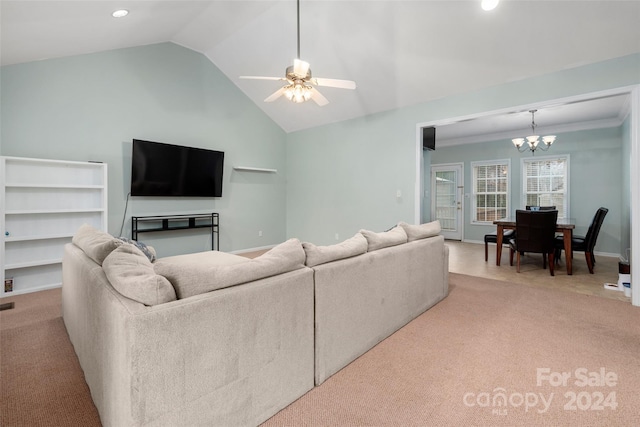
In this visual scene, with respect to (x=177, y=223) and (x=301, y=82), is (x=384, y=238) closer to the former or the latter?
(x=301, y=82)

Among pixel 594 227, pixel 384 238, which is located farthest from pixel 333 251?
pixel 594 227

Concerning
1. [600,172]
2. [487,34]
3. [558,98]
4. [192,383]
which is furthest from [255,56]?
[600,172]

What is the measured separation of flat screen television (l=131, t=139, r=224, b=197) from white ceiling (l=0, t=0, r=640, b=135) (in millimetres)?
1465

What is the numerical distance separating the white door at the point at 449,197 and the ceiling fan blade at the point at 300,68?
20.6 ft

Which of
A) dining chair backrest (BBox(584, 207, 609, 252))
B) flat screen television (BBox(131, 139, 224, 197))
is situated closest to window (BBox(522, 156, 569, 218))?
dining chair backrest (BBox(584, 207, 609, 252))

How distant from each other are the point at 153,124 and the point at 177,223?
1.62 m

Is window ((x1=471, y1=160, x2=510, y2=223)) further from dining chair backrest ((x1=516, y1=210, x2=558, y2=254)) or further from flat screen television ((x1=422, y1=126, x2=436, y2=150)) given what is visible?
dining chair backrest ((x1=516, y1=210, x2=558, y2=254))

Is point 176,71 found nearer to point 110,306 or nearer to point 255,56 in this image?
point 255,56

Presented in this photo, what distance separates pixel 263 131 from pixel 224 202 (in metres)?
1.75

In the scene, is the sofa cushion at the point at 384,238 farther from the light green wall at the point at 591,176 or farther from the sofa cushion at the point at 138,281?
the light green wall at the point at 591,176

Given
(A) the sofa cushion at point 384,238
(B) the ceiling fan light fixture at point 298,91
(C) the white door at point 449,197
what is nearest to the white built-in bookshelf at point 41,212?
(B) the ceiling fan light fixture at point 298,91

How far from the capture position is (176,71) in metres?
5.09

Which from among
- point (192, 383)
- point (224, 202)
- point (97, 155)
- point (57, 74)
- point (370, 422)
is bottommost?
point (370, 422)

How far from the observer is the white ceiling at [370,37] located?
3.04 m
